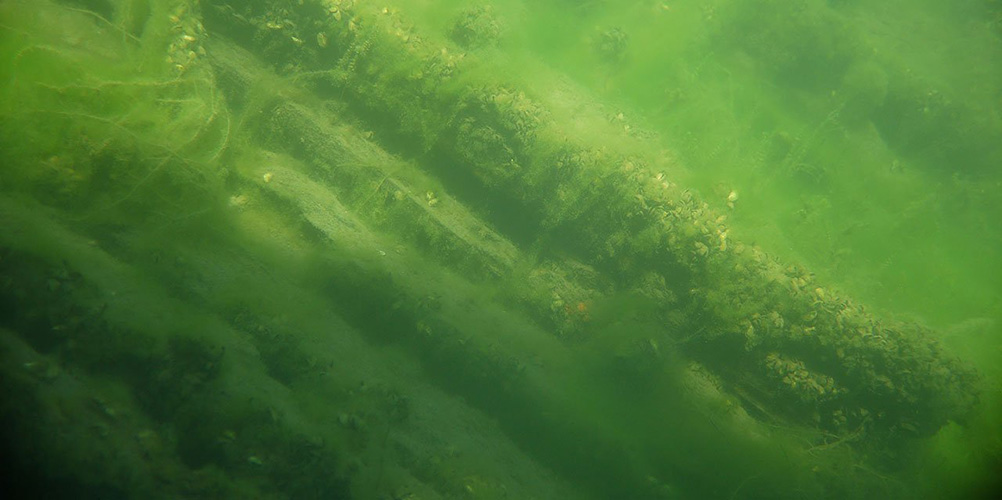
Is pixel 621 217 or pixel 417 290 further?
pixel 621 217

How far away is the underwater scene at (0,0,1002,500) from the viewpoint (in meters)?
3.87

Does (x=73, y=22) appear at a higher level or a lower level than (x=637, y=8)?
lower

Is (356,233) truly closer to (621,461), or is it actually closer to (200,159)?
(200,159)

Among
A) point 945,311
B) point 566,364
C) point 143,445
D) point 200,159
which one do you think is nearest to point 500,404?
point 566,364

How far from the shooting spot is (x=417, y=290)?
5629 millimetres

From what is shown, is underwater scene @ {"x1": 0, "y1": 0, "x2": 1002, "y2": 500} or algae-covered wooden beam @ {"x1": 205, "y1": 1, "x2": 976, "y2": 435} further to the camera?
algae-covered wooden beam @ {"x1": 205, "y1": 1, "x2": 976, "y2": 435}

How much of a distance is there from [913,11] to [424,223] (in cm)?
1588

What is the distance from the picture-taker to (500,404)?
5.55m

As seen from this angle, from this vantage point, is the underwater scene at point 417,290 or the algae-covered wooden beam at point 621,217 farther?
the algae-covered wooden beam at point 621,217

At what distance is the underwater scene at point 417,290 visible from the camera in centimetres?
387

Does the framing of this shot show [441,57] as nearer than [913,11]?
Yes

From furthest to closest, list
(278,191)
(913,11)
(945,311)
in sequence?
1. (913,11)
2. (945,311)
3. (278,191)

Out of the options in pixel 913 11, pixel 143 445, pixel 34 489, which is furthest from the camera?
pixel 913 11

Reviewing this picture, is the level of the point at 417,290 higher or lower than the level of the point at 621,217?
lower
